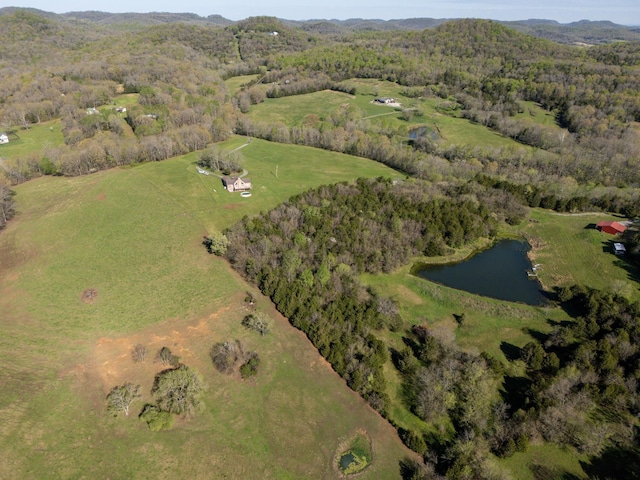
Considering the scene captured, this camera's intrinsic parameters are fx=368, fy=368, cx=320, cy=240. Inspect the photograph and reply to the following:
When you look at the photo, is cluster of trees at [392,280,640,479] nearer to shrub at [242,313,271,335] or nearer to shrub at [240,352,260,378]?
shrub at [240,352,260,378]

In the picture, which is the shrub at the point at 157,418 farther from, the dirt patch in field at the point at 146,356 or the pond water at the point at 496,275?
the pond water at the point at 496,275

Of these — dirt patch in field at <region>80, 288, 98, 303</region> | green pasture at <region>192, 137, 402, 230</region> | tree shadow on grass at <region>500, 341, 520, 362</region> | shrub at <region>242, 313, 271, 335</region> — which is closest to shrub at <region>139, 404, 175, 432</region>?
shrub at <region>242, 313, 271, 335</region>

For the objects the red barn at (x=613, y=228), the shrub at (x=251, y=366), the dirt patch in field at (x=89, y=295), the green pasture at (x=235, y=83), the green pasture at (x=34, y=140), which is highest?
the green pasture at (x=235, y=83)

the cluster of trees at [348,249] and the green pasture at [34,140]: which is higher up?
the green pasture at [34,140]

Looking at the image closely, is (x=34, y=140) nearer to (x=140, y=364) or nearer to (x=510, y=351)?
(x=140, y=364)

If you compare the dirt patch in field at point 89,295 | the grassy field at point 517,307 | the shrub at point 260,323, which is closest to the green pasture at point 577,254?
the grassy field at point 517,307

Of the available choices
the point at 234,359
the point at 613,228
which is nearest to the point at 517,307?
the point at 613,228
